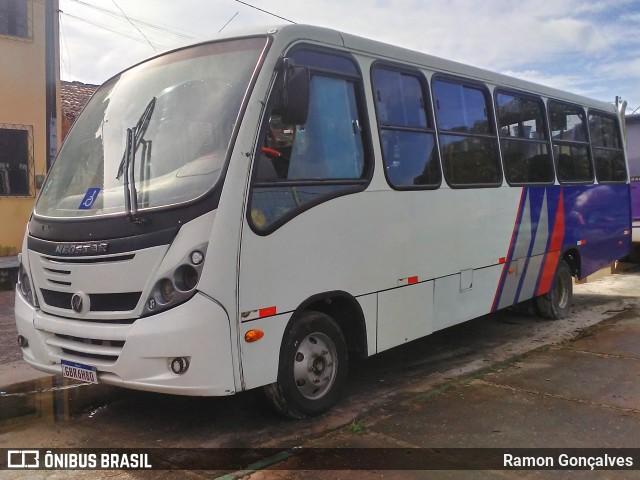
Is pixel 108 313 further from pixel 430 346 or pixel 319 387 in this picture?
pixel 430 346

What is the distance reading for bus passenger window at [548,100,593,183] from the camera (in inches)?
332

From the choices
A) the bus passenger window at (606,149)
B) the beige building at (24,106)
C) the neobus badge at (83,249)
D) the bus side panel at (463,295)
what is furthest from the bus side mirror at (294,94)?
the beige building at (24,106)

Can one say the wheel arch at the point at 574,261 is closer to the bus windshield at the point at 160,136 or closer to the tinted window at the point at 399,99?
the tinted window at the point at 399,99

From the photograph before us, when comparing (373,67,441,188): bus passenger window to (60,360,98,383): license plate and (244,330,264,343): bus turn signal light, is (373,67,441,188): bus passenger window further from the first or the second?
(60,360,98,383): license plate

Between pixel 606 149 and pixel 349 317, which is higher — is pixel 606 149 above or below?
above

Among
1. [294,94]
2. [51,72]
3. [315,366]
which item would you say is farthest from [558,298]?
[51,72]

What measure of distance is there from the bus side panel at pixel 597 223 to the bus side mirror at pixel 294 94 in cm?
527

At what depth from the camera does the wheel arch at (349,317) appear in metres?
4.98

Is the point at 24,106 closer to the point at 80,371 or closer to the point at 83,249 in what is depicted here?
the point at 83,249

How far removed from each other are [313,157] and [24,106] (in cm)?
1002

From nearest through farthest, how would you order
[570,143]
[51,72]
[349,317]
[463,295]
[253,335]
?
[253,335]
[349,317]
[463,295]
[570,143]
[51,72]

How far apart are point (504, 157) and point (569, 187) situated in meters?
1.84

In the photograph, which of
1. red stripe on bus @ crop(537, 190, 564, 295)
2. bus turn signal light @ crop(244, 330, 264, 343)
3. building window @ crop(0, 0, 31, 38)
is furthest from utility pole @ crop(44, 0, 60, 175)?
bus turn signal light @ crop(244, 330, 264, 343)

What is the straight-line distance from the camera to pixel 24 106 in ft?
41.5
